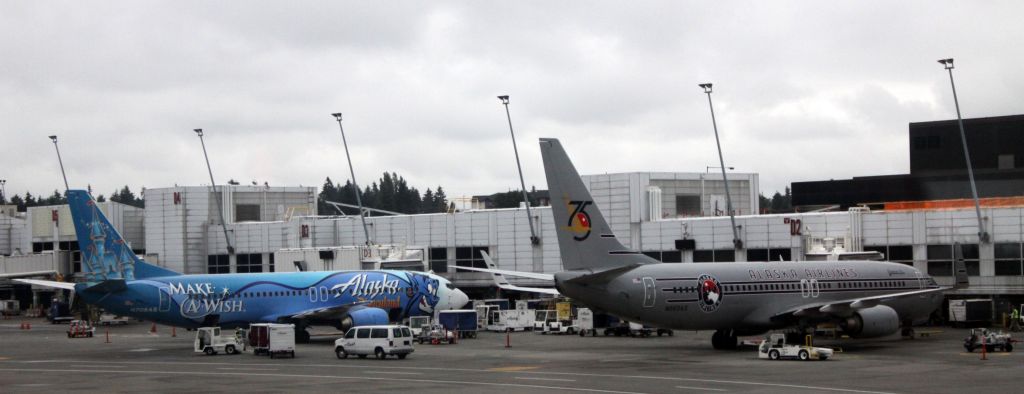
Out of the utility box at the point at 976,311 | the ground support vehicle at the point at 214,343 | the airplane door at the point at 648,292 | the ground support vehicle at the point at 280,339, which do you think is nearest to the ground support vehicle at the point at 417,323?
the ground support vehicle at the point at 214,343

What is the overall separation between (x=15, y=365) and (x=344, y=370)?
16.3m

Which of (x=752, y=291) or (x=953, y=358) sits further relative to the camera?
(x=752, y=291)

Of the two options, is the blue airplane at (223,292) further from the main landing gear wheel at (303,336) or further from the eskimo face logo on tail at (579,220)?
the eskimo face logo on tail at (579,220)

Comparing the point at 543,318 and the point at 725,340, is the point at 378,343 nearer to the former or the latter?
the point at 725,340

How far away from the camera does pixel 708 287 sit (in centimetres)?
5547

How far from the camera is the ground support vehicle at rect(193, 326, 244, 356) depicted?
5991 centimetres

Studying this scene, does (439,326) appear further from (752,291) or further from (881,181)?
(881,181)

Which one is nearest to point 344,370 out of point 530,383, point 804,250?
point 530,383

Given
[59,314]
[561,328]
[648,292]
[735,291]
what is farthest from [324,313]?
[59,314]

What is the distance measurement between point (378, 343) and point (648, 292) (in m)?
12.3

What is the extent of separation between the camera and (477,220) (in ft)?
315

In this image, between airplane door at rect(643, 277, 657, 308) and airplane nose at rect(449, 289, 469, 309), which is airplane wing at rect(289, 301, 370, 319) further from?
airplane door at rect(643, 277, 657, 308)

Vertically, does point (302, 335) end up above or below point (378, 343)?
below

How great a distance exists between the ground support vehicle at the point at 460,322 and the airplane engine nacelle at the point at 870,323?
24.1m
